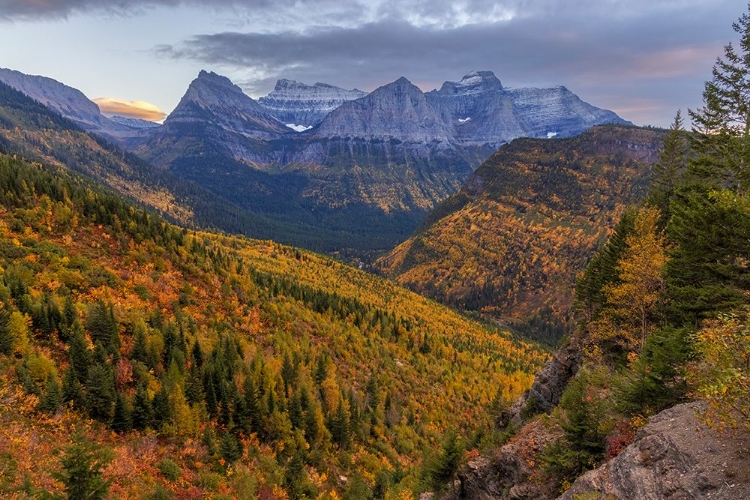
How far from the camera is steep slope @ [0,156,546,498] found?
37750 millimetres

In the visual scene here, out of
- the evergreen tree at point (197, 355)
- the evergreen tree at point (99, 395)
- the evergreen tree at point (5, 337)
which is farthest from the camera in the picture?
the evergreen tree at point (197, 355)

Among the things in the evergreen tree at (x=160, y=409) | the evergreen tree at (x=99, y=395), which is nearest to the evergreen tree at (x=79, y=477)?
the evergreen tree at (x=99, y=395)

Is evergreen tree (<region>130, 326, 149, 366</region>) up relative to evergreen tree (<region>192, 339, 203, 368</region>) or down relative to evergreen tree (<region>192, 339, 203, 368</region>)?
up

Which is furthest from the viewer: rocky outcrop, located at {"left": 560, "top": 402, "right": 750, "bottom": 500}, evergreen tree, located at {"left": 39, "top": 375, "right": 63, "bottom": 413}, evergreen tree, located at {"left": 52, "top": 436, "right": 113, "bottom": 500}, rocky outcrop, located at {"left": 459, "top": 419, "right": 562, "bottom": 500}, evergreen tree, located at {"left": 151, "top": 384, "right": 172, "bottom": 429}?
evergreen tree, located at {"left": 151, "top": 384, "right": 172, "bottom": 429}

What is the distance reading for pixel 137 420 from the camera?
136 ft

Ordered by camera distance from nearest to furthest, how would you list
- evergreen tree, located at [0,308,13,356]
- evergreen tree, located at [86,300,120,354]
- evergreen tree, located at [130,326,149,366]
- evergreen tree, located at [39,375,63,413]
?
evergreen tree, located at [39,375,63,413], evergreen tree, located at [0,308,13,356], evergreen tree, located at [86,300,120,354], evergreen tree, located at [130,326,149,366]

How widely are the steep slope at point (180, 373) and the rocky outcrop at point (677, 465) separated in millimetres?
32579

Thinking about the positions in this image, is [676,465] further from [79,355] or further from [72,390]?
[79,355]

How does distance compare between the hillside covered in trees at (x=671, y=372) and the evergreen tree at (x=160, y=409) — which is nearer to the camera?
the hillside covered in trees at (x=671, y=372)

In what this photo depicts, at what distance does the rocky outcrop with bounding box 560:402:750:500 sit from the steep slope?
107 ft

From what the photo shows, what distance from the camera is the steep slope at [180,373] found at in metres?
37.8

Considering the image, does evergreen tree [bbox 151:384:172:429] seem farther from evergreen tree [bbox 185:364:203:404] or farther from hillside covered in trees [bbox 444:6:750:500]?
hillside covered in trees [bbox 444:6:750:500]

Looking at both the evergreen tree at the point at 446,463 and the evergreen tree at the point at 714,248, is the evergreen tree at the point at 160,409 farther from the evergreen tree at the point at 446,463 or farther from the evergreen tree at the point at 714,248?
the evergreen tree at the point at 714,248

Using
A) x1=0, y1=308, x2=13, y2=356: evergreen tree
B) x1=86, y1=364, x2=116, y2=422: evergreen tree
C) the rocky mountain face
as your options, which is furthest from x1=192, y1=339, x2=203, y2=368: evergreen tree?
the rocky mountain face
